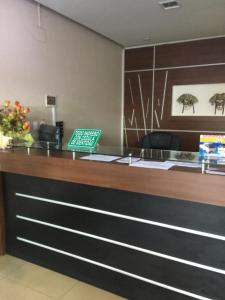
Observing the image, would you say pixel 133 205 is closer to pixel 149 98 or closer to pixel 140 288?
pixel 140 288

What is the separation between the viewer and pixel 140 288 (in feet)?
5.55

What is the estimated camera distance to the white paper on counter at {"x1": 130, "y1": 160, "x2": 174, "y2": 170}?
1473 mm

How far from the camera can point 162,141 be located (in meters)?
3.41

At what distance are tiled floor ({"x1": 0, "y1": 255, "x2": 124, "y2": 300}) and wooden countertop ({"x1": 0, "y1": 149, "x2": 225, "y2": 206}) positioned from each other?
0.83 meters

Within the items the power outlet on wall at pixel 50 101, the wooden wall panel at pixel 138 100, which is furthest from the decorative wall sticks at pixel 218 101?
the power outlet on wall at pixel 50 101

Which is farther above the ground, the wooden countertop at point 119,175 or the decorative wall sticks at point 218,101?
the decorative wall sticks at point 218,101

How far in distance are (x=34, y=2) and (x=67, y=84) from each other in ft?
3.36

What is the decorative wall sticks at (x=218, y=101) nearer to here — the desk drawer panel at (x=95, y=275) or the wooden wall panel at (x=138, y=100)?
the wooden wall panel at (x=138, y=100)

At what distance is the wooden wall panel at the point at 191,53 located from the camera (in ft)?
13.1

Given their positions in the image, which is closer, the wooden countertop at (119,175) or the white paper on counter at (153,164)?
the wooden countertop at (119,175)

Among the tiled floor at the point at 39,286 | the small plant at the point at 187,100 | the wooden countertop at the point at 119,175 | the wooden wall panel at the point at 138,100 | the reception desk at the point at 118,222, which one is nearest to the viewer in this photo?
the wooden countertop at the point at 119,175

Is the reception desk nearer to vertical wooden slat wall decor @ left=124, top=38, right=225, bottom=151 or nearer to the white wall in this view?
the white wall

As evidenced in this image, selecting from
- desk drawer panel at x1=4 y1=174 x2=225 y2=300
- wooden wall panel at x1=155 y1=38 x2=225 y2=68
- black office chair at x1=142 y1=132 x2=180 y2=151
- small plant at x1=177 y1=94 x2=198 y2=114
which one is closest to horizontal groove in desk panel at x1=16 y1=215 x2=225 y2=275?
desk drawer panel at x1=4 y1=174 x2=225 y2=300

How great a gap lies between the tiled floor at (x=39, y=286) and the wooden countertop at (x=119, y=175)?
32.5 inches
